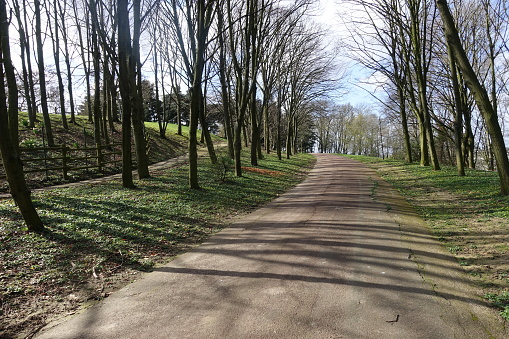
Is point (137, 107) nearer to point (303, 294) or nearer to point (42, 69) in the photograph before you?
point (42, 69)

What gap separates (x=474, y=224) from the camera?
6.94 metres

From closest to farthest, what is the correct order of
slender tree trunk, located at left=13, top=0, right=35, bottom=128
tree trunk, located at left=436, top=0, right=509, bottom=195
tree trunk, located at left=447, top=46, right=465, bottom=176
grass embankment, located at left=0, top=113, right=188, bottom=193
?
tree trunk, located at left=436, top=0, right=509, bottom=195
grass embankment, located at left=0, top=113, right=188, bottom=193
tree trunk, located at left=447, top=46, right=465, bottom=176
slender tree trunk, located at left=13, top=0, right=35, bottom=128

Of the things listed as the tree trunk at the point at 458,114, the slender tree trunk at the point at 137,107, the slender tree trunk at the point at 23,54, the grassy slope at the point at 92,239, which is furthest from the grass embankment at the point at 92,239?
the slender tree trunk at the point at 23,54

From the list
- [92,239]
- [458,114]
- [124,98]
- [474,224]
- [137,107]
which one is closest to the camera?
[92,239]

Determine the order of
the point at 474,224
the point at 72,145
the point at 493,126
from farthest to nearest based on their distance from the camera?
1. the point at 72,145
2. the point at 493,126
3. the point at 474,224

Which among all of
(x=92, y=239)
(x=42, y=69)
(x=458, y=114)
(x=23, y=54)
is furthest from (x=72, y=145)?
(x=458, y=114)

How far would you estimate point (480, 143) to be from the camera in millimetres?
38438

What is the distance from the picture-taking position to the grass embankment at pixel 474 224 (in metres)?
4.35

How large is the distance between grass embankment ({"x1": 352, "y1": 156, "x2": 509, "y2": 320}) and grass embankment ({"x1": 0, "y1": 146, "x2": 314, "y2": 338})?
508 centimetres

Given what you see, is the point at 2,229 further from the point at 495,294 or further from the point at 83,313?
the point at 495,294

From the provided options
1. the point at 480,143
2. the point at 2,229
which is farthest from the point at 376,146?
the point at 2,229

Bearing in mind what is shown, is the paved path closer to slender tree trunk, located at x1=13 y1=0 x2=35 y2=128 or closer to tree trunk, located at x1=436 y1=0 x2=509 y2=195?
tree trunk, located at x1=436 y1=0 x2=509 y2=195

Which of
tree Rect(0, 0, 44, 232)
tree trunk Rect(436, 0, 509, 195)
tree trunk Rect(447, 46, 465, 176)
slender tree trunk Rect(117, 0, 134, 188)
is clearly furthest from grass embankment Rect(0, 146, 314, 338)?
tree trunk Rect(447, 46, 465, 176)

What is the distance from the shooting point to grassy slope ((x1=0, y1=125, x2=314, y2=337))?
4.20 m
